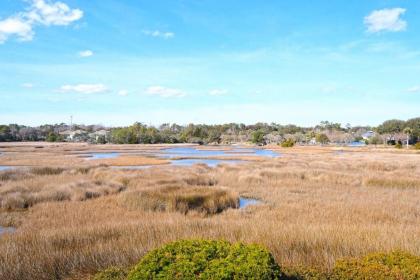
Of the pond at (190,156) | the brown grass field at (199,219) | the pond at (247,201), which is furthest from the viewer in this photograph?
the pond at (190,156)

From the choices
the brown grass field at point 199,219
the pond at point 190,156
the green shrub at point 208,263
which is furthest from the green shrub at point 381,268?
the pond at point 190,156

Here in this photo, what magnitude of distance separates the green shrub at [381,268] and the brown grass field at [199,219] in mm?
945

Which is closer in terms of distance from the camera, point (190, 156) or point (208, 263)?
point (208, 263)

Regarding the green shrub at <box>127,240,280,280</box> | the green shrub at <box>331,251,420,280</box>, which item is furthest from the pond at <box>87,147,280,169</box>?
the green shrub at <box>127,240,280,280</box>

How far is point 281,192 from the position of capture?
2209 centimetres

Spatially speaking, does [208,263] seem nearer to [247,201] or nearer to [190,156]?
[247,201]

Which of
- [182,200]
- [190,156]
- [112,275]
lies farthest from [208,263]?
[190,156]

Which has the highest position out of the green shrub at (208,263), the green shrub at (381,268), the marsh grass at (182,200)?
the green shrub at (208,263)

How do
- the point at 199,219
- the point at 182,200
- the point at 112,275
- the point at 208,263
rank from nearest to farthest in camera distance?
the point at 208,263
the point at 112,275
the point at 199,219
the point at 182,200

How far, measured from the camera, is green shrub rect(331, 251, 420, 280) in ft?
19.3

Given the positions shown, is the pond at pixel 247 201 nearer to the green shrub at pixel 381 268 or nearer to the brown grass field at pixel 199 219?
the brown grass field at pixel 199 219

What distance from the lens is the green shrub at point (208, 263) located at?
4980 mm

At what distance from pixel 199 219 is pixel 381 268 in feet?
25.3

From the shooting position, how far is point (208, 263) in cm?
525
